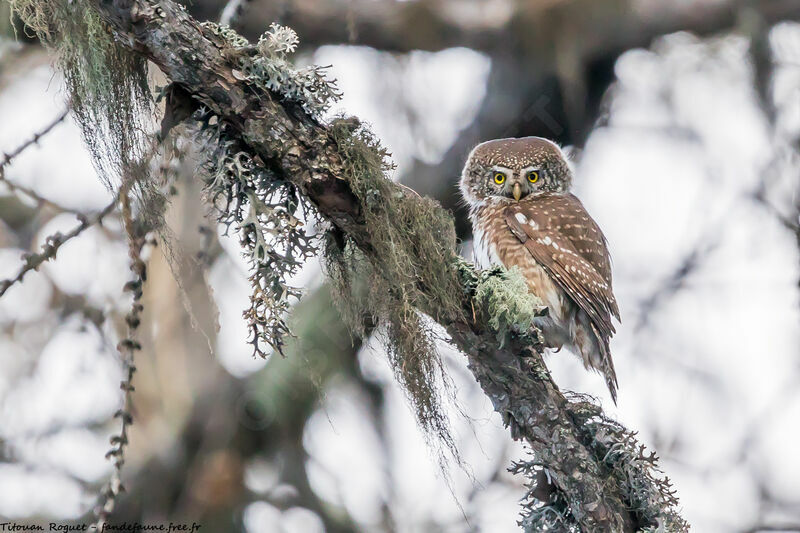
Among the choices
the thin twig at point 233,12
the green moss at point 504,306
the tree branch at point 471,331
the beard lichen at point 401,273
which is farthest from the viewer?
the thin twig at point 233,12

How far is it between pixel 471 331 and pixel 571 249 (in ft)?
5.95

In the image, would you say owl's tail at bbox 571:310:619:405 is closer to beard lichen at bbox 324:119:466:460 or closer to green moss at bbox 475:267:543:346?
green moss at bbox 475:267:543:346

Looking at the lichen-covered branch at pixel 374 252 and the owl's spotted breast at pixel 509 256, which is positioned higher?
the owl's spotted breast at pixel 509 256

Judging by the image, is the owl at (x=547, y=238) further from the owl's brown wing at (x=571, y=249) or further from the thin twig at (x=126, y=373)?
the thin twig at (x=126, y=373)

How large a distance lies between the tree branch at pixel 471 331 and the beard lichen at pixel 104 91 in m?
0.14

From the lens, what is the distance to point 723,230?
7.32 meters

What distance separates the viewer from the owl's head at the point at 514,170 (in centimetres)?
488

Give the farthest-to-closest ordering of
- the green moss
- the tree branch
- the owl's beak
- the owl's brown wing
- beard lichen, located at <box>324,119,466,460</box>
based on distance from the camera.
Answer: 1. the owl's beak
2. the owl's brown wing
3. the green moss
4. beard lichen, located at <box>324,119,466,460</box>
5. the tree branch

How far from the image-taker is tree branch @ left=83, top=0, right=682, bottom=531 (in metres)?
2.45

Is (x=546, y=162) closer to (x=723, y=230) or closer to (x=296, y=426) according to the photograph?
(x=296, y=426)

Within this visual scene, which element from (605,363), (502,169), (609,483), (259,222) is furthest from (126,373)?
(502,169)

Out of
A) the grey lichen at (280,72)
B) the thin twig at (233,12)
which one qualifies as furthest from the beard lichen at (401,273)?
the thin twig at (233,12)

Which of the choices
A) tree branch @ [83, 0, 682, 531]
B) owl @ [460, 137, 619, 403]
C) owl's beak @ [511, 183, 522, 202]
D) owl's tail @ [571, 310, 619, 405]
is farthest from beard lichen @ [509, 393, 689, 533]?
owl's beak @ [511, 183, 522, 202]

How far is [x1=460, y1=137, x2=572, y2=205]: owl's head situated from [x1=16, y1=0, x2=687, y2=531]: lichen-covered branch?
1.97 metres
